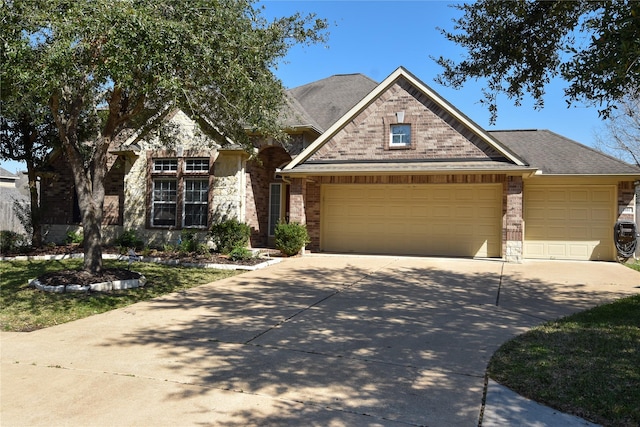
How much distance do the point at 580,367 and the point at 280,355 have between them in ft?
10.7

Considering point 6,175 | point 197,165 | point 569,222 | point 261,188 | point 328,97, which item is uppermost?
point 328,97

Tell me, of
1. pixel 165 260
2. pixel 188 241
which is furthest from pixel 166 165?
pixel 165 260

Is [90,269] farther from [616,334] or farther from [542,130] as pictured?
[542,130]

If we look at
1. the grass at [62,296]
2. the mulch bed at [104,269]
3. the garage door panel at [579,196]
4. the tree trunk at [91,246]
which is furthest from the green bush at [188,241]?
the garage door panel at [579,196]

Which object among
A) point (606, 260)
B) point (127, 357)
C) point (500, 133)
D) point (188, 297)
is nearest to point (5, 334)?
point (127, 357)

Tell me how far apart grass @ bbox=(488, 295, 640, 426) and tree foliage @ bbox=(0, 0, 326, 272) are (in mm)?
6043

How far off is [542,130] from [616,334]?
14800 millimetres

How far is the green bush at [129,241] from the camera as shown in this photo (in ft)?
54.5

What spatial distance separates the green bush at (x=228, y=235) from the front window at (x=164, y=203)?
218cm

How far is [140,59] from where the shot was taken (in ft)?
23.7

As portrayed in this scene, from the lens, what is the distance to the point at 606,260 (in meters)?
15.7

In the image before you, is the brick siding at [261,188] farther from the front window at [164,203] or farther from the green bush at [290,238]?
the front window at [164,203]

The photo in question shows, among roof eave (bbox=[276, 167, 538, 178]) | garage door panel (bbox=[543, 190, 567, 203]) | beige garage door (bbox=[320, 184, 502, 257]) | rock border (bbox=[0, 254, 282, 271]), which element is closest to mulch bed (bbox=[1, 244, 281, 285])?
rock border (bbox=[0, 254, 282, 271])

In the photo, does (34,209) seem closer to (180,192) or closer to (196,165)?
(180,192)
